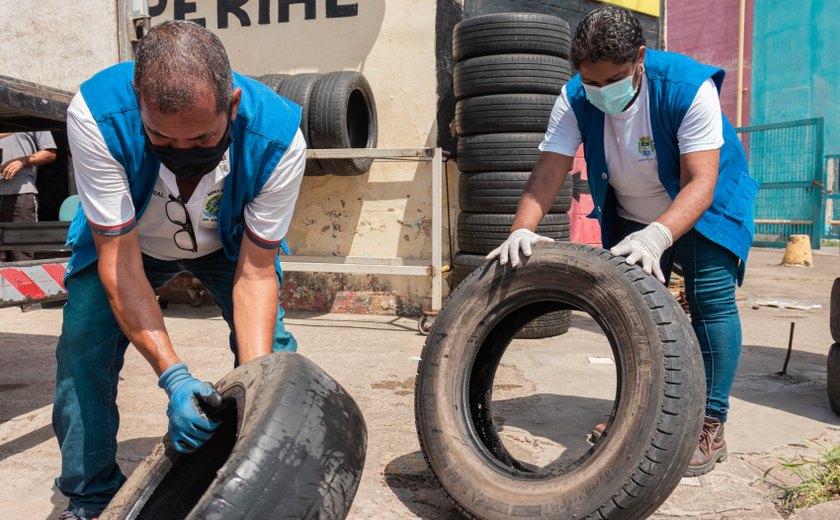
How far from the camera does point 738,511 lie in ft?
7.36

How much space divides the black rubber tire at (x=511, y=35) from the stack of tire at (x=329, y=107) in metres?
0.99

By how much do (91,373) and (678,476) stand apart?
1688 mm

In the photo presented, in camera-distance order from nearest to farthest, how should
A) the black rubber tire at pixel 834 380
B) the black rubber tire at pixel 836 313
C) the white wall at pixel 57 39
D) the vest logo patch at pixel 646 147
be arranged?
the vest logo patch at pixel 646 147 < the black rubber tire at pixel 834 380 < the black rubber tire at pixel 836 313 < the white wall at pixel 57 39

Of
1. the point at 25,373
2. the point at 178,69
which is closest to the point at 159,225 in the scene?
the point at 178,69

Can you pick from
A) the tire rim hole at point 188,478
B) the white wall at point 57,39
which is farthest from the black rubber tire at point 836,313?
the white wall at point 57,39

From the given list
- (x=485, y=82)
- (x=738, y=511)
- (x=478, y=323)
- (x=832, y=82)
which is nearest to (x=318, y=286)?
(x=485, y=82)

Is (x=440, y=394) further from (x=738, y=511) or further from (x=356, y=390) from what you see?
(x=356, y=390)

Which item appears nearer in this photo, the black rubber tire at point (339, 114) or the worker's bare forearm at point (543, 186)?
the worker's bare forearm at point (543, 186)

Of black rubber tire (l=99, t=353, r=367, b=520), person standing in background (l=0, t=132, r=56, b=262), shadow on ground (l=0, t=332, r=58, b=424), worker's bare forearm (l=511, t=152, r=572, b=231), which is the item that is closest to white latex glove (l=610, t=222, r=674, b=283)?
worker's bare forearm (l=511, t=152, r=572, b=231)

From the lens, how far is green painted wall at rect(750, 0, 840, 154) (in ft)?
49.6

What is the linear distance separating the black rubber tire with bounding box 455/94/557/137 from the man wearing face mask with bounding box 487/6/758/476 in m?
2.17

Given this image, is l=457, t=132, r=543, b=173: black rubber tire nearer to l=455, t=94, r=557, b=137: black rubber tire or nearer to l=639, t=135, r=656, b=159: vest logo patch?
l=455, t=94, r=557, b=137: black rubber tire

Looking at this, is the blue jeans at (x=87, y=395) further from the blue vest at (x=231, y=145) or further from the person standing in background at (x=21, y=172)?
the person standing in background at (x=21, y=172)

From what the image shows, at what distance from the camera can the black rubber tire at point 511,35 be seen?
195 inches
